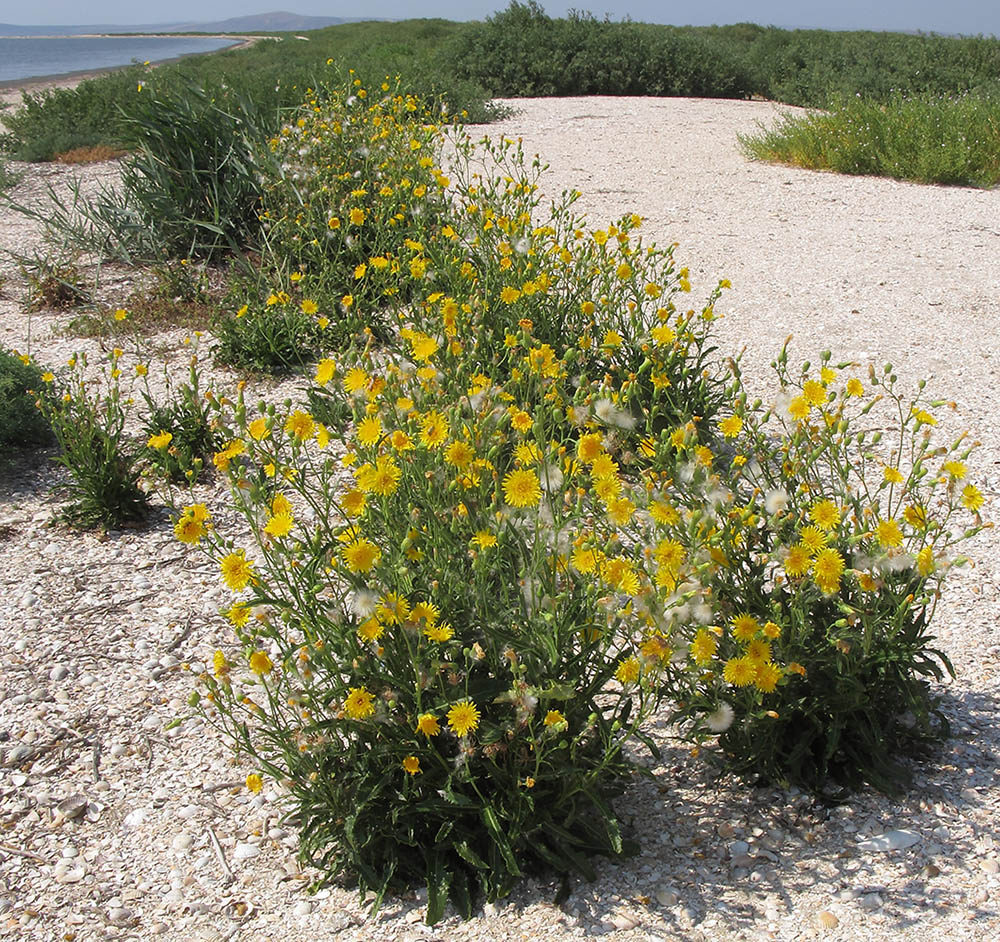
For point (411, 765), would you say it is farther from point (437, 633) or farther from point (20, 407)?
point (20, 407)

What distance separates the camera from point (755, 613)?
216cm

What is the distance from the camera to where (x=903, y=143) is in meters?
8.30

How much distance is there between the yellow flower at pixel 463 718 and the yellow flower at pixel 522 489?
443 millimetres

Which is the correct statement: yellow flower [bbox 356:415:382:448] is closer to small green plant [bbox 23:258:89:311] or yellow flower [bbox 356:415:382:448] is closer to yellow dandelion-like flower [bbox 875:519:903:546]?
yellow dandelion-like flower [bbox 875:519:903:546]

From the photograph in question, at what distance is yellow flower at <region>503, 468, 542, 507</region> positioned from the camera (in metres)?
1.97

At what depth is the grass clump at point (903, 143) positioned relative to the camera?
319 inches

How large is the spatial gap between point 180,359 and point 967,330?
442 cm

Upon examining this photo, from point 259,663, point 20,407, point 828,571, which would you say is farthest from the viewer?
point 20,407

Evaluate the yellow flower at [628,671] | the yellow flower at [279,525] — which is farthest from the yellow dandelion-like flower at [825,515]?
the yellow flower at [279,525]

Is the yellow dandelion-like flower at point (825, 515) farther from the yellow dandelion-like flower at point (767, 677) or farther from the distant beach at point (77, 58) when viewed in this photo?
the distant beach at point (77, 58)

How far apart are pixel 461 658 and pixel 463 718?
0.29 m

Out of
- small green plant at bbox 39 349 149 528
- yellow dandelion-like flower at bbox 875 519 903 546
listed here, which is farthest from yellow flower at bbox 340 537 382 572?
small green plant at bbox 39 349 149 528

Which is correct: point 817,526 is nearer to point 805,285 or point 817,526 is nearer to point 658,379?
point 658,379

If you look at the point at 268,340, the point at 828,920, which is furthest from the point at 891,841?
the point at 268,340
